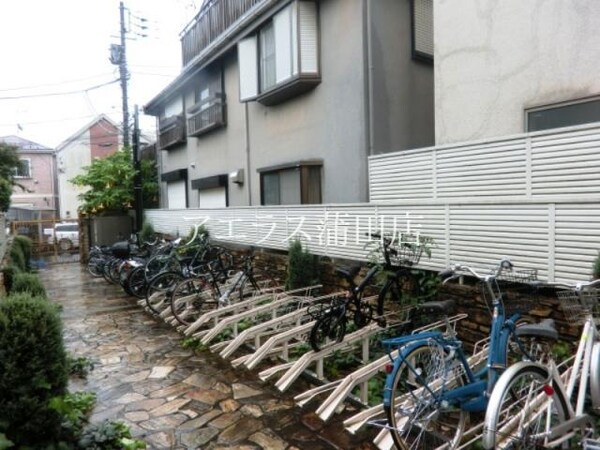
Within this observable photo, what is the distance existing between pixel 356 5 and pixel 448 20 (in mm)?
2298

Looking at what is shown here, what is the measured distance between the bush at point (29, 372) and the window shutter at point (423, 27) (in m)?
8.04

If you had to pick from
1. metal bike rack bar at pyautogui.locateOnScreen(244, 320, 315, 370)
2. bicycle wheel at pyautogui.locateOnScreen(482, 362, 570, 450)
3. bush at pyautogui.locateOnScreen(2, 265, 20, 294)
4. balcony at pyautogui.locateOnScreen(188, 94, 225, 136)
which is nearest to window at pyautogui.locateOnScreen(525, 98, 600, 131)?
bicycle wheel at pyautogui.locateOnScreen(482, 362, 570, 450)

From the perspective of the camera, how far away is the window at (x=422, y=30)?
28.7 feet

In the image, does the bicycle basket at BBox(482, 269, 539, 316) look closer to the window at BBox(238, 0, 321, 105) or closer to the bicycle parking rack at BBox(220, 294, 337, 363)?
the bicycle parking rack at BBox(220, 294, 337, 363)

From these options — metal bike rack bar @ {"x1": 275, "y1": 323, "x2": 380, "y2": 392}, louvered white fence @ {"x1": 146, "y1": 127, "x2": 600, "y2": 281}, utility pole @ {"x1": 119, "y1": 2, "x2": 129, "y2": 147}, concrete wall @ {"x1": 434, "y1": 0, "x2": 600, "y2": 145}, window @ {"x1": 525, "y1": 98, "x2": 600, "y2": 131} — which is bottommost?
metal bike rack bar @ {"x1": 275, "y1": 323, "x2": 380, "y2": 392}

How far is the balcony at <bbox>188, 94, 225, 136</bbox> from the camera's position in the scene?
13297mm

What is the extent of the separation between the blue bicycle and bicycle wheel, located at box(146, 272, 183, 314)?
608 centimetres

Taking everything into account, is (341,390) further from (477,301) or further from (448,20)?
(448,20)

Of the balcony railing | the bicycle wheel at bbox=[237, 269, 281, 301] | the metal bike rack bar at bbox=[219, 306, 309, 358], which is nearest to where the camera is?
the metal bike rack bar at bbox=[219, 306, 309, 358]

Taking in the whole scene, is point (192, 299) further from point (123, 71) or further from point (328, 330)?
point (123, 71)

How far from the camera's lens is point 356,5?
8.18m

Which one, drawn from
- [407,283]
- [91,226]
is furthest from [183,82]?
[407,283]

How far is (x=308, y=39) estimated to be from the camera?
9.17 meters

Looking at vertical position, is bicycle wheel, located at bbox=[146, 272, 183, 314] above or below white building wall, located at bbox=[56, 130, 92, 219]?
below
